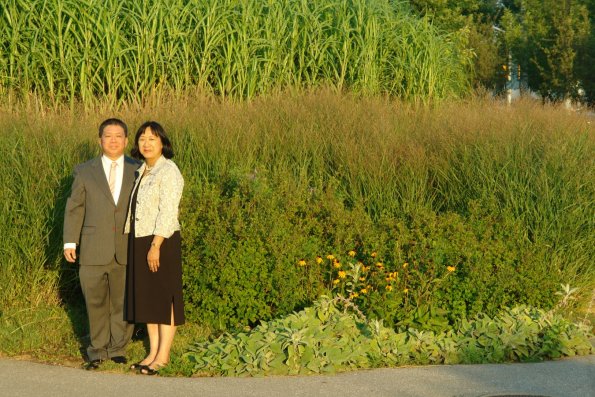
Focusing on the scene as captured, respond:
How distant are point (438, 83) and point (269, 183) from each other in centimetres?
534

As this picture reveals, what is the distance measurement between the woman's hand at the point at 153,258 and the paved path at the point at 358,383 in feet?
2.55

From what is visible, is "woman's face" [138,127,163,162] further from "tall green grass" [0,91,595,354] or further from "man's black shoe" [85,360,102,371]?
"man's black shoe" [85,360,102,371]

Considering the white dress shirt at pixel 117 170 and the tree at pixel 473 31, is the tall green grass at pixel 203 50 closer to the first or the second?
the white dress shirt at pixel 117 170

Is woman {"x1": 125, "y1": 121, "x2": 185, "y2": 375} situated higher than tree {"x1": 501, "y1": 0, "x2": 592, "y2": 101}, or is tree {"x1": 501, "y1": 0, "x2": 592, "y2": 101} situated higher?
tree {"x1": 501, "y1": 0, "x2": 592, "y2": 101}

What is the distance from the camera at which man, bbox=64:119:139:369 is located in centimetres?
752

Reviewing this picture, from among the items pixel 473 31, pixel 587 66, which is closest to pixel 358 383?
pixel 473 31

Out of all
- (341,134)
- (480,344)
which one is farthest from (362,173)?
(480,344)

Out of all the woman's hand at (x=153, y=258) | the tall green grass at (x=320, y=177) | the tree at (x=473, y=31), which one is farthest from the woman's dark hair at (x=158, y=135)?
the tree at (x=473, y=31)

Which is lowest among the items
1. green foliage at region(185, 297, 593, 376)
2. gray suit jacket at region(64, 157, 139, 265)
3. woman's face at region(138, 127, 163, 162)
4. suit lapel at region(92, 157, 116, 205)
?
green foliage at region(185, 297, 593, 376)

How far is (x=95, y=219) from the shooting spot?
24.7 ft

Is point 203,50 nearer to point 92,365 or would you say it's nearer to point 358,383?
point 92,365

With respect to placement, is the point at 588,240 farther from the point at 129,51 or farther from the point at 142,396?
the point at 129,51

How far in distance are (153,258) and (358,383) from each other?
67.5 inches

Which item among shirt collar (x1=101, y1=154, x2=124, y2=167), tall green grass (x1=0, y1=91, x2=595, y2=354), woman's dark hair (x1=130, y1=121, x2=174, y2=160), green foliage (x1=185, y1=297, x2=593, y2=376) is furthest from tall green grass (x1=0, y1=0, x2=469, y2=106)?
green foliage (x1=185, y1=297, x2=593, y2=376)
